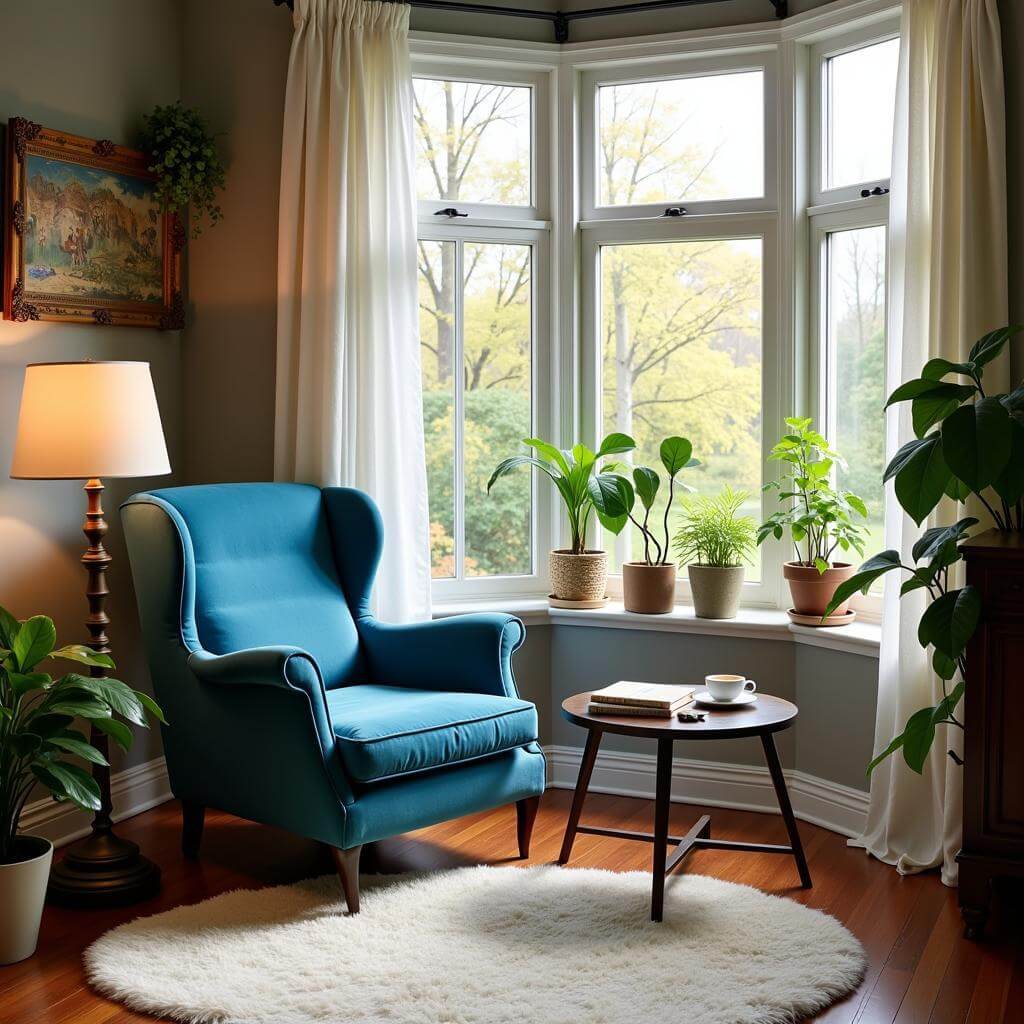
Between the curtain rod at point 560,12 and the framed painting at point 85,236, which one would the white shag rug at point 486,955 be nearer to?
the framed painting at point 85,236

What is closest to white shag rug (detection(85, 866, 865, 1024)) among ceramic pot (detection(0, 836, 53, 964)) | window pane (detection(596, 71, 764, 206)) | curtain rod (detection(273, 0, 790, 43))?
ceramic pot (detection(0, 836, 53, 964))

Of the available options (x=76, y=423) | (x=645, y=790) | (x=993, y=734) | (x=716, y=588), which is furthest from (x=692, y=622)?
(x=76, y=423)

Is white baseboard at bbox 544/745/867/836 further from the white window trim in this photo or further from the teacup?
the teacup

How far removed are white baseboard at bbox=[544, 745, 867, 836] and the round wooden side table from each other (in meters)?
0.38

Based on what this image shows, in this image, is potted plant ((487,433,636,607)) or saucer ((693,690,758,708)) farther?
potted plant ((487,433,636,607))

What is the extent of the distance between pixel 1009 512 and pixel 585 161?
1965mm

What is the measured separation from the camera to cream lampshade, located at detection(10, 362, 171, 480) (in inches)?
120

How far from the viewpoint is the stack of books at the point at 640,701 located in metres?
3.02

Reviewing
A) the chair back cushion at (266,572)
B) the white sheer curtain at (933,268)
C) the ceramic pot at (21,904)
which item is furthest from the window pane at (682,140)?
the ceramic pot at (21,904)

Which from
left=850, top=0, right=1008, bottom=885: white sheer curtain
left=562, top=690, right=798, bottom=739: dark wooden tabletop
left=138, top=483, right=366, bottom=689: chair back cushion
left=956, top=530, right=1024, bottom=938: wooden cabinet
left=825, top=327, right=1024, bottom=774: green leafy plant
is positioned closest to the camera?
left=825, top=327, right=1024, bottom=774: green leafy plant

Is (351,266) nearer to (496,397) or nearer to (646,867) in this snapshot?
(496,397)

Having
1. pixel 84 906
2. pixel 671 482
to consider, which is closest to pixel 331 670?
pixel 84 906

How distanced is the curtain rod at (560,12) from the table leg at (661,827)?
8.01 feet

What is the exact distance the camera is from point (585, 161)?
4.21 metres
